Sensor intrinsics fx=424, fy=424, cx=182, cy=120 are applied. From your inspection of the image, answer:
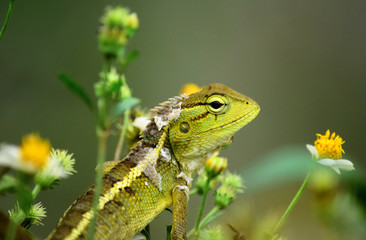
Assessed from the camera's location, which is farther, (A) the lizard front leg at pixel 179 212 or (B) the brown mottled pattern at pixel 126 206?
(A) the lizard front leg at pixel 179 212

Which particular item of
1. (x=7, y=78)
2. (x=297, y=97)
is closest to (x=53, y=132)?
(x=7, y=78)

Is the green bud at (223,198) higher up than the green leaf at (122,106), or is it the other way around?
the green bud at (223,198)

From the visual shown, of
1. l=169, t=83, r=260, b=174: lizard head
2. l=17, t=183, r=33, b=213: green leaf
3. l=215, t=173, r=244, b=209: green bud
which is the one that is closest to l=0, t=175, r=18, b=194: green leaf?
l=17, t=183, r=33, b=213: green leaf

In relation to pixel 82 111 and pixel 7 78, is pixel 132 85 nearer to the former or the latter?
pixel 82 111

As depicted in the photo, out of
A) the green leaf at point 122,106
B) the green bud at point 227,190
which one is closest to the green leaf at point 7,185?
the green leaf at point 122,106

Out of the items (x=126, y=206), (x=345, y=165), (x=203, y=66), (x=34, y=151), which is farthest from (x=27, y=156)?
(x=203, y=66)

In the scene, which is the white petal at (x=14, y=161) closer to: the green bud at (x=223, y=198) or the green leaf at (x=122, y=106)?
the green leaf at (x=122, y=106)
